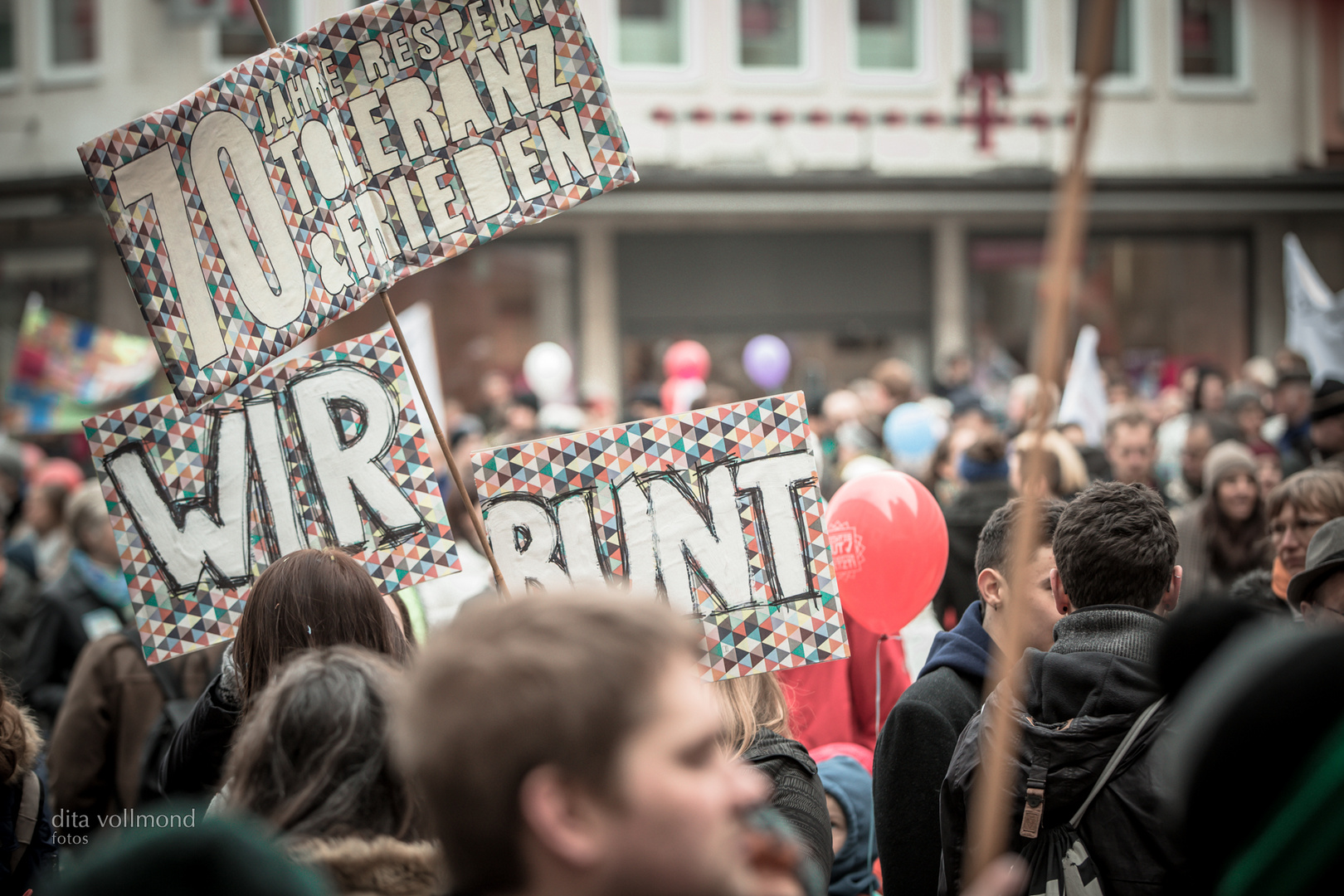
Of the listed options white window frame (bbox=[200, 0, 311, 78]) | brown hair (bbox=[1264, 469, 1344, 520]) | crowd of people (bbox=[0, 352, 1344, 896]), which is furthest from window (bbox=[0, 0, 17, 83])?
brown hair (bbox=[1264, 469, 1344, 520])

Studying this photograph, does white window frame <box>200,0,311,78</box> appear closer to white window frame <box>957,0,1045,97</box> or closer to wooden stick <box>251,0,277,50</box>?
white window frame <box>957,0,1045,97</box>

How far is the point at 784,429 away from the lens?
3248 millimetres

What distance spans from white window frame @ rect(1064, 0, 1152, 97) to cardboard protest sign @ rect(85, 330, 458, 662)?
17.2m

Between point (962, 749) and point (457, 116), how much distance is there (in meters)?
2.11

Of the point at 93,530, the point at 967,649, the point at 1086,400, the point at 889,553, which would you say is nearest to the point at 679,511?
the point at 967,649

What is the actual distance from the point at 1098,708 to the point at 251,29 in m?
17.2

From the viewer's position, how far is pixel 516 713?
4.36ft

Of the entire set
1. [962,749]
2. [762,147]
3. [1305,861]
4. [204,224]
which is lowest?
[962,749]

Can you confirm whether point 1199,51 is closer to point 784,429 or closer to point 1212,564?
point 1212,564

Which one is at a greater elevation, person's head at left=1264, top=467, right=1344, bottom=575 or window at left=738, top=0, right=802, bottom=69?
window at left=738, top=0, right=802, bottom=69

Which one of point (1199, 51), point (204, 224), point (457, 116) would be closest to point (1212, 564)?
point (457, 116)

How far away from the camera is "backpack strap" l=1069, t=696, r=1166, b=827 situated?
2.39m

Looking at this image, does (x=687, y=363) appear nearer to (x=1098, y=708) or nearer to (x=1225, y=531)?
(x=1225, y=531)

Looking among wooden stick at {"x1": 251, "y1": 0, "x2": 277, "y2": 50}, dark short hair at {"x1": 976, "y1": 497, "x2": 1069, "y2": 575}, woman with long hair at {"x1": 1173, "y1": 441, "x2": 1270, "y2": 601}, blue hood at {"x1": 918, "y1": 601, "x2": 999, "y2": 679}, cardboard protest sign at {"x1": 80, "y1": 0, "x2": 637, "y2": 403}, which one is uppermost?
wooden stick at {"x1": 251, "y1": 0, "x2": 277, "y2": 50}
